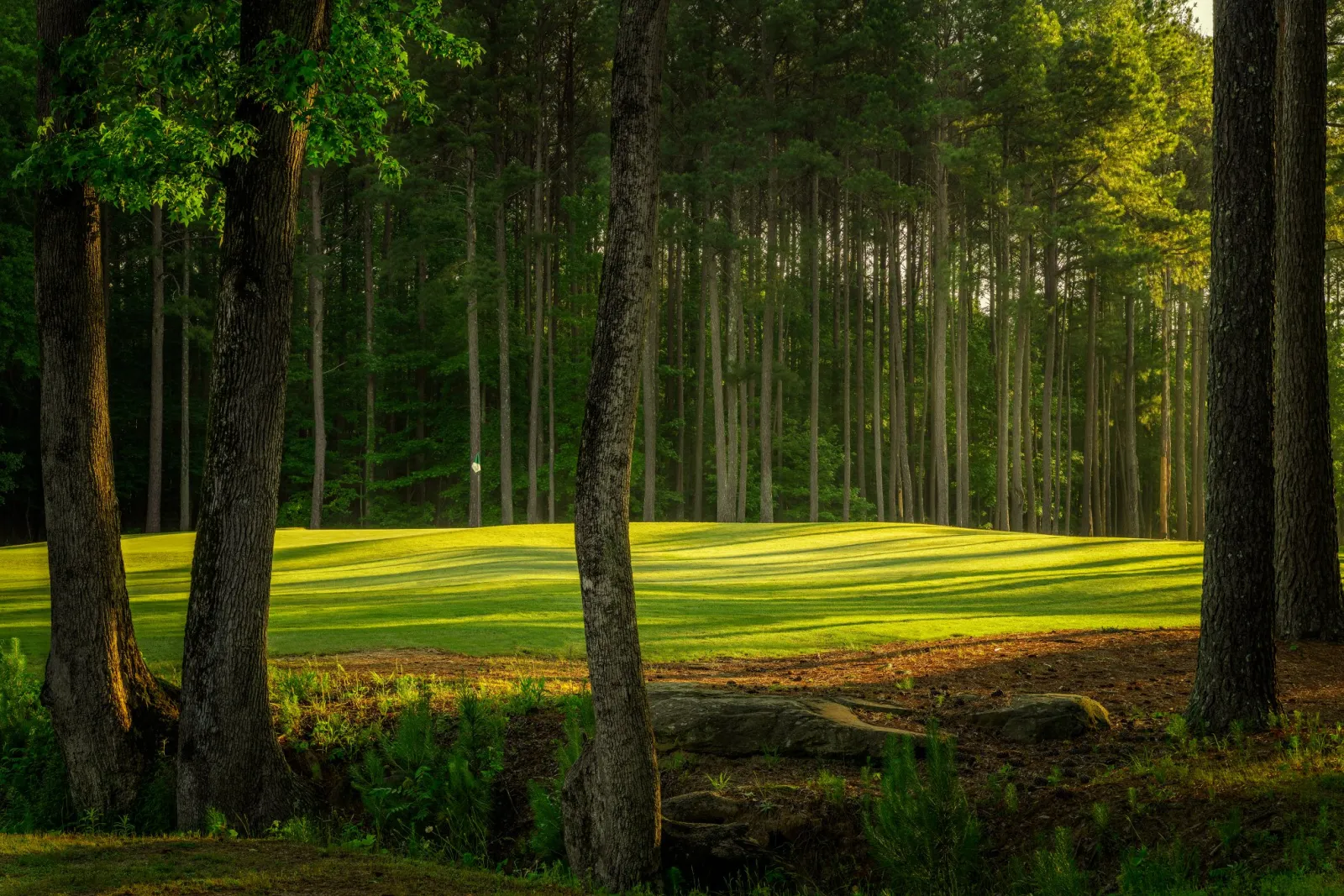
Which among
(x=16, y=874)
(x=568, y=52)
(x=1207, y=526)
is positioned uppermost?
(x=568, y=52)

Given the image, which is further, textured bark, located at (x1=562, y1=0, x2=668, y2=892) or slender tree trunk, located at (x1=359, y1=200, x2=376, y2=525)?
slender tree trunk, located at (x1=359, y1=200, x2=376, y2=525)

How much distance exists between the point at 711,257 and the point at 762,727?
108ft

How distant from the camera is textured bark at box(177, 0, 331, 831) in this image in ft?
27.1

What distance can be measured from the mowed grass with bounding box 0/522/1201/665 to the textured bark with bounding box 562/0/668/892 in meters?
5.91

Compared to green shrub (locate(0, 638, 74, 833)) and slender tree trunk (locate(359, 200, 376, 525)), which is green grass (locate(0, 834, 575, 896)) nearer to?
green shrub (locate(0, 638, 74, 833))

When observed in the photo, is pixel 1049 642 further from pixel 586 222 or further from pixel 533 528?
pixel 586 222

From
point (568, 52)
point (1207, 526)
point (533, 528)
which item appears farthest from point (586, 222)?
point (1207, 526)

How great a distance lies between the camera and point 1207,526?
752 centimetres

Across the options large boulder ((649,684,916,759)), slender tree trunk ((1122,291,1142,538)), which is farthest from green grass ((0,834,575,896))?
slender tree trunk ((1122,291,1142,538))

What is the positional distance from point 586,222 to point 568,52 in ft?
21.2

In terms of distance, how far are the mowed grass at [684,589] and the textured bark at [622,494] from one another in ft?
19.4

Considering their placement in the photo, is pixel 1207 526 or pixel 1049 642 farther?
pixel 1049 642

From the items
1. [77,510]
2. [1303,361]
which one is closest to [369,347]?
[77,510]

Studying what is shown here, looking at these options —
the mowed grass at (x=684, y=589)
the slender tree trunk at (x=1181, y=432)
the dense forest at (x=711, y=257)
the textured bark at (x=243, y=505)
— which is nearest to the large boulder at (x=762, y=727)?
the textured bark at (x=243, y=505)
